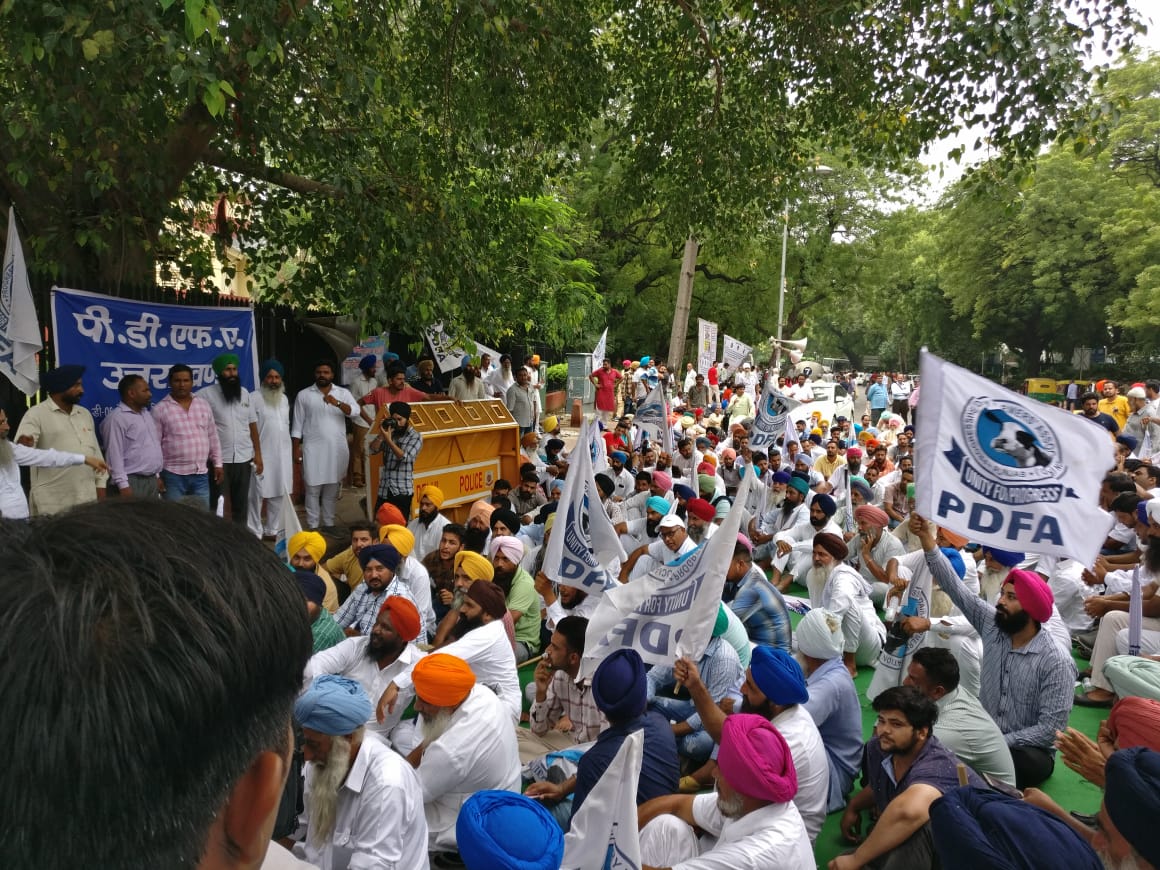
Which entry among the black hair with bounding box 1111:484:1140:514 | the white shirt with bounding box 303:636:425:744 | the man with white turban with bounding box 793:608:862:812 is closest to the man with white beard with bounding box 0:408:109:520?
the white shirt with bounding box 303:636:425:744

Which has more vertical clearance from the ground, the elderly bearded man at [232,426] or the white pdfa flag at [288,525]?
the elderly bearded man at [232,426]

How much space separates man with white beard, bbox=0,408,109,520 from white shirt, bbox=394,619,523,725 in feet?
10.00

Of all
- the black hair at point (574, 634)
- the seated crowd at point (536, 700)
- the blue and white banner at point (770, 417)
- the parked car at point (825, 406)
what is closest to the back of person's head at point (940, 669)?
the seated crowd at point (536, 700)

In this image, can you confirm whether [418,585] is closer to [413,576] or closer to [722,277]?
[413,576]

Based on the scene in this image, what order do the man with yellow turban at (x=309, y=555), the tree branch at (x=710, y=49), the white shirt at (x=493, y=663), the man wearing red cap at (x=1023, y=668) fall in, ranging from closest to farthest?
1. the man wearing red cap at (x=1023, y=668)
2. the white shirt at (x=493, y=663)
3. the man with yellow turban at (x=309, y=555)
4. the tree branch at (x=710, y=49)

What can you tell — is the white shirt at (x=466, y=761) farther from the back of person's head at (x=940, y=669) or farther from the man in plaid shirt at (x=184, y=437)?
the man in plaid shirt at (x=184, y=437)

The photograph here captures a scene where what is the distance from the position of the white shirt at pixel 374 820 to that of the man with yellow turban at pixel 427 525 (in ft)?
14.4

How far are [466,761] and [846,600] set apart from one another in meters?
3.13

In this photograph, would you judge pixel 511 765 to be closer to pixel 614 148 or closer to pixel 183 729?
pixel 183 729

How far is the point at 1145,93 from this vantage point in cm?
3256

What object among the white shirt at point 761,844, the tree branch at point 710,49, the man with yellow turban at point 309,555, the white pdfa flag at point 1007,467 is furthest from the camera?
the tree branch at point 710,49

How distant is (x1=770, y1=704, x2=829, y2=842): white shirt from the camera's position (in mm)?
3871

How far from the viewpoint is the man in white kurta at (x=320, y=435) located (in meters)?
9.19

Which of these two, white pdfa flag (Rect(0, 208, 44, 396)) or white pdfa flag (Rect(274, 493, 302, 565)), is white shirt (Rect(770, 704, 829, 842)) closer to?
white pdfa flag (Rect(274, 493, 302, 565))
